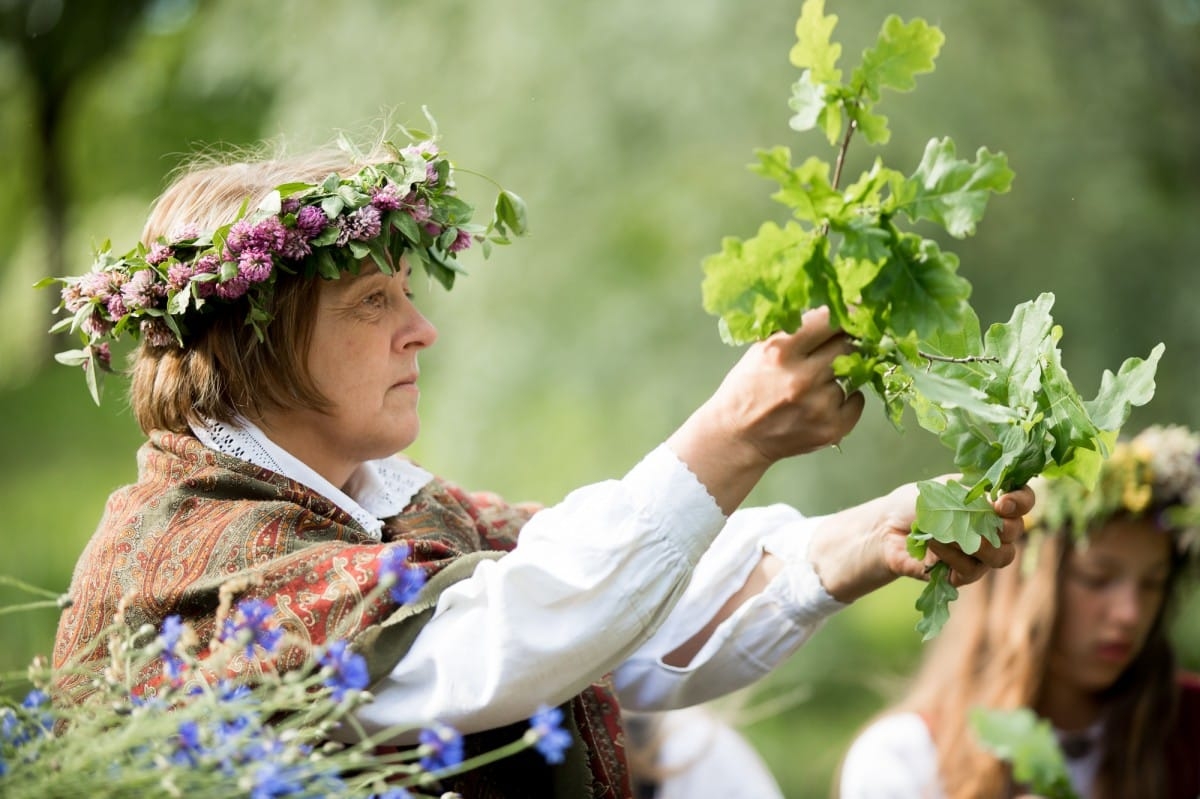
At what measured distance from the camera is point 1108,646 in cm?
348

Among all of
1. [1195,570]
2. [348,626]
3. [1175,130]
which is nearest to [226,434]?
[348,626]

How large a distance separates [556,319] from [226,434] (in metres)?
4.84

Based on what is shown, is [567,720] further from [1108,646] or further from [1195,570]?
[1195,570]

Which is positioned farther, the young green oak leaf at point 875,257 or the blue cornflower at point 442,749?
the young green oak leaf at point 875,257

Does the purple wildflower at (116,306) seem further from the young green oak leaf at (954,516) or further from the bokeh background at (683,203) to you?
the bokeh background at (683,203)

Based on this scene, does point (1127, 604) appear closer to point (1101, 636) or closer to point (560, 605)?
point (1101, 636)

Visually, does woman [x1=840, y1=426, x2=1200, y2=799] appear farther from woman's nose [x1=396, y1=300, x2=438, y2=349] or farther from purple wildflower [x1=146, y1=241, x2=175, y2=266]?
purple wildflower [x1=146, y1=241, x2=175, y2=266]

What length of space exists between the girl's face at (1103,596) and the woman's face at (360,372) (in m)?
2.23

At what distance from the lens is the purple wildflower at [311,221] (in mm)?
1798

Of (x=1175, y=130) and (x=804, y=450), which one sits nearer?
(x=804, y=450)

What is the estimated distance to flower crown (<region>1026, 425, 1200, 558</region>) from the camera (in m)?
3.47

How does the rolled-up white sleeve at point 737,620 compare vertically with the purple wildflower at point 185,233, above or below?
below

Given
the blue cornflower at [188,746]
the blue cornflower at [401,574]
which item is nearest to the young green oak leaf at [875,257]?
the blue cornflower at [401,574]

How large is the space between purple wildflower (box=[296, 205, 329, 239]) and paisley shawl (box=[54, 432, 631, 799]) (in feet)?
1.03
